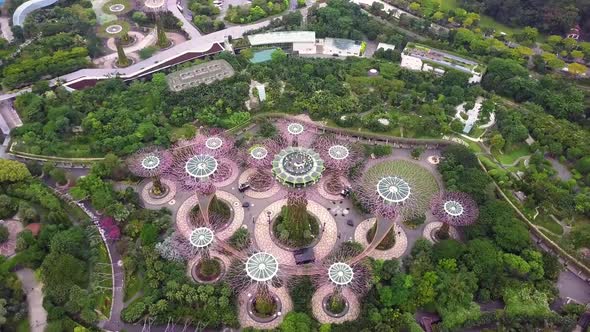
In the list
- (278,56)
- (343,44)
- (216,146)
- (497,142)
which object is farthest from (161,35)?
(497,142)

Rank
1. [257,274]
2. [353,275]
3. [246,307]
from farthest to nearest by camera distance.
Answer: [246,307] → [353,275] → [257,274]

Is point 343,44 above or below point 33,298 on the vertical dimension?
above

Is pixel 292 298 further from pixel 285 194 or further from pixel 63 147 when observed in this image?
pixel 63 147

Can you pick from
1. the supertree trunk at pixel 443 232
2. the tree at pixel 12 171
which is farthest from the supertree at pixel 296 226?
the tree at pixel 12 171

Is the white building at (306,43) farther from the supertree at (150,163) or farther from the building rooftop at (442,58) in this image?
the supertree at (150,163)

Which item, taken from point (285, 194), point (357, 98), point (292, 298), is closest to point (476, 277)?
point (292, 298)

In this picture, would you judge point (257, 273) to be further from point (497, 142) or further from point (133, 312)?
A: point (497, 142)
